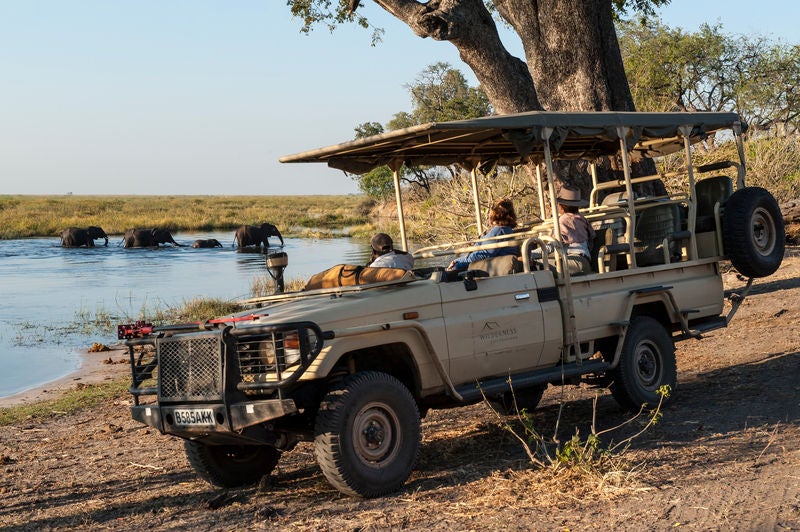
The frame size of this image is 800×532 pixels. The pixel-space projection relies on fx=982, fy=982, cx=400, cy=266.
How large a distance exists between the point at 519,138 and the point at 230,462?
331cm

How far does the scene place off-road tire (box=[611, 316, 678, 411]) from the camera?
8430 mm

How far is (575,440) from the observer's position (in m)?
6.27

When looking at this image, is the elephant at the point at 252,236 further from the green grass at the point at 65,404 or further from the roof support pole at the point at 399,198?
the roof support pole at the point at 399,198

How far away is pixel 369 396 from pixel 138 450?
324 cm

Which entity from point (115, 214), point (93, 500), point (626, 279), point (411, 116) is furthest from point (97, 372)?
point (115, 214)

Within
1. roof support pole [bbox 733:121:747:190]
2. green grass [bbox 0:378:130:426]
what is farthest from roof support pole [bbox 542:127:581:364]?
green grass [bbox 0:378:130:426]

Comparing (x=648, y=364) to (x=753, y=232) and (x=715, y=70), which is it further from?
(x=715, y=70)

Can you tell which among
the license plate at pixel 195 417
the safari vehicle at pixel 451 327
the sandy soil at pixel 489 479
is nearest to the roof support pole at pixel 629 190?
the safari vehicle at pixel 451 327

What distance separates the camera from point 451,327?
6.86 m

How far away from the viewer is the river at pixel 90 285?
55.2 ft

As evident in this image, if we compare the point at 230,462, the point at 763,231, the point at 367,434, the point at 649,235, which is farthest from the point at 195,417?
the point at 763,231

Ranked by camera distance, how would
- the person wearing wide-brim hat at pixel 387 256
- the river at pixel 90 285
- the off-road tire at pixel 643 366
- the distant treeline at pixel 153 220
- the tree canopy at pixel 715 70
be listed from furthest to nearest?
the distant treeline at pixel 153 220, the tree canopy at pixel 715 70, the river at pixel 90 285, the off-road tire at pixel 643 366, the person wearing wide-brim hat at pixel 387 256

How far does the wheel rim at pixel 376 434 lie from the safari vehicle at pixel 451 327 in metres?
0.01

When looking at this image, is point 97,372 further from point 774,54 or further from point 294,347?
point 774,54
